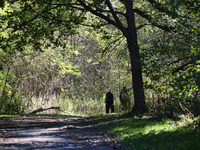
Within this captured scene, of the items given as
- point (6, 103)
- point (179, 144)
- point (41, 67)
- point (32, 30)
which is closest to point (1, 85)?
point (6, 103)

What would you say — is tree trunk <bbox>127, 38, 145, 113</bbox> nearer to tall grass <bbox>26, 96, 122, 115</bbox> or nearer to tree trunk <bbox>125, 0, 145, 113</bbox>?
tree trunk <bbox>125, 0, 145, 113</bbox>

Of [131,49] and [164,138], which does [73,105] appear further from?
[164,138]

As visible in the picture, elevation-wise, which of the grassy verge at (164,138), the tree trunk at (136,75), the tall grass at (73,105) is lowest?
the grassy verge at (164,138)

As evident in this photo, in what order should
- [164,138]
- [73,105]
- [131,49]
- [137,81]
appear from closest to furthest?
A: [164,138] → [137,81] → [131,49] → [73,105]

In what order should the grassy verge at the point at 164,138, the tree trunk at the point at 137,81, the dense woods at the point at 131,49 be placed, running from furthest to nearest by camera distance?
the tree trunk at the point at 137,81
the dense woods at the point at 131,49
the grassy verge at the point at 164,138

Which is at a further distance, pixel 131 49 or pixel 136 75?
pixel 131 49

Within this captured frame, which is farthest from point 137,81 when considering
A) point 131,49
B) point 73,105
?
point 73,105

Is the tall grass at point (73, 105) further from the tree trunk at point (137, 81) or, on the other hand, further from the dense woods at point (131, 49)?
the tree trunk at point (137, 81)

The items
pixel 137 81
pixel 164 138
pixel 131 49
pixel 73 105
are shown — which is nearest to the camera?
pixel 164 138

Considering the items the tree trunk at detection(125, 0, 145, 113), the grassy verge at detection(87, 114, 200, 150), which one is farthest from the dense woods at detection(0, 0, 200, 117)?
the grassy verge at detection(87, 114, 200, 150)

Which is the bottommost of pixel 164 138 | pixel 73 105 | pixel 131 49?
pixel 164 138

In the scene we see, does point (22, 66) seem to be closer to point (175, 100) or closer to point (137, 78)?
point (137, 78)

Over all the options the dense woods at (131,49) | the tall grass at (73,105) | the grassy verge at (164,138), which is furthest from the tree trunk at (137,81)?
the tall grass at (73,105)

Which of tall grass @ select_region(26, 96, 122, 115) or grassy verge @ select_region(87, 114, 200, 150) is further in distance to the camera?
tall grass @ select_region(26, 96, 122, 115)
